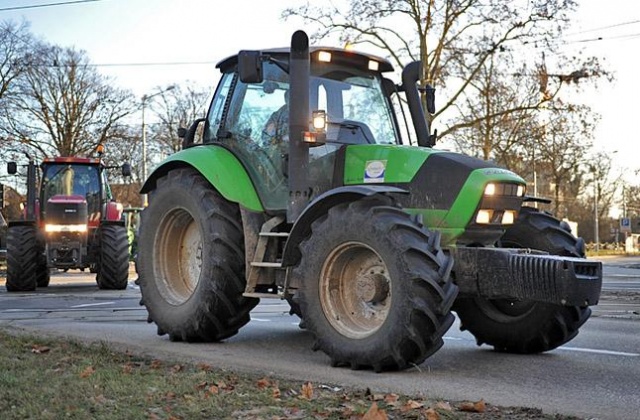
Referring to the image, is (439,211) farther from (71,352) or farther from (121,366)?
(71,352)

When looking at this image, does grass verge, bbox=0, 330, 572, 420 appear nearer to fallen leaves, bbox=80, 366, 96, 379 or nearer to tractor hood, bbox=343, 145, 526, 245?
fallen leaves, bbox=80, 366, 96, 379

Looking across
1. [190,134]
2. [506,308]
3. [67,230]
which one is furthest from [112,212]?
[506,308]

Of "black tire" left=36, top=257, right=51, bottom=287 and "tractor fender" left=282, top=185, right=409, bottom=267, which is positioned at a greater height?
"tractor fender" left=282, top=185, right=409, bottom=267

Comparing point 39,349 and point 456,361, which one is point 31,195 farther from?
point 456,361

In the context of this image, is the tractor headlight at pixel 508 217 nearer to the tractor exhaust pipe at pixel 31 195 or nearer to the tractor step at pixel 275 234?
the tractor step at pixel 275 234

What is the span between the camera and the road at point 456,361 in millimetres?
5723

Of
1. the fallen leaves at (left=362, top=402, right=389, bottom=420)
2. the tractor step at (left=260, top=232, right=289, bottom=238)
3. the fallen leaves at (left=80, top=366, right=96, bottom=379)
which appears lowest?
the fallen leaves at (left=80, top=366, right=96, bottom=379)

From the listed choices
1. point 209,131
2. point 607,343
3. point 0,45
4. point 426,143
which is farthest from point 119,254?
point 0,45

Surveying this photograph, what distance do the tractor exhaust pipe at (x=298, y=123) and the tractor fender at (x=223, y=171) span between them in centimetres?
51

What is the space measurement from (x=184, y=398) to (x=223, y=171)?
3.66m

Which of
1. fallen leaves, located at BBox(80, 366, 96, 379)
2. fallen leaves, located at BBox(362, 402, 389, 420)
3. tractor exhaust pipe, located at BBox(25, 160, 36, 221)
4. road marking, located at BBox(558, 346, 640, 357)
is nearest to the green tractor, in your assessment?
road marking, located at BBox(558, 346, 640, 357)

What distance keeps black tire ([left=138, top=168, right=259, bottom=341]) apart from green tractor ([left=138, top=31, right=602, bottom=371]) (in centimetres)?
2

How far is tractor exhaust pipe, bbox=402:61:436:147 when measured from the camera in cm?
903

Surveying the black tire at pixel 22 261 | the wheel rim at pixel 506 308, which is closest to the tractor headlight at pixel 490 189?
the wheel rim at pixel 506 308
